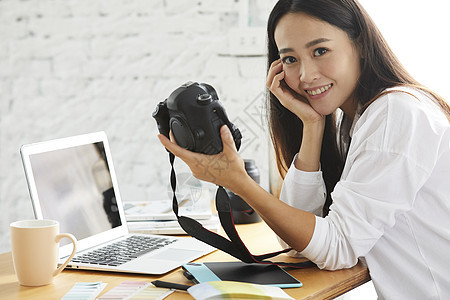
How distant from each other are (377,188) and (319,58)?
1.03 feet

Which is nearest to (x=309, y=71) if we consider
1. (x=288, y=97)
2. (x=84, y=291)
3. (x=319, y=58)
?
(x=319, y=58)

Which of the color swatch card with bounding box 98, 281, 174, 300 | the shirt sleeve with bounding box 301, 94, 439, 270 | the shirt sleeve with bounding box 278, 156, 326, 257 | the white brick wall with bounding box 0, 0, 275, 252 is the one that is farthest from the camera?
the white brick wall with bounding box 0, 0, 275, 252

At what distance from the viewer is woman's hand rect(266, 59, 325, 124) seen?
4.15 ft

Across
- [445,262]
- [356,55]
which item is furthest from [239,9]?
[445,262]

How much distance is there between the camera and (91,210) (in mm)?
1192

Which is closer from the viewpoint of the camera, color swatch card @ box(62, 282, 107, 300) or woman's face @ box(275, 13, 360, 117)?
color swatch card @ box(62, 282, 107, 300)

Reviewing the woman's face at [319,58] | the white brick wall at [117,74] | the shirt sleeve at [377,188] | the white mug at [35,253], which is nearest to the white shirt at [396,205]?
the shirt sleeve at [377,188]

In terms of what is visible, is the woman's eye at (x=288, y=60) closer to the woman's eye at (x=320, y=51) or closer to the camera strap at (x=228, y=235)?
the woman's eye at (x=320, y=51)

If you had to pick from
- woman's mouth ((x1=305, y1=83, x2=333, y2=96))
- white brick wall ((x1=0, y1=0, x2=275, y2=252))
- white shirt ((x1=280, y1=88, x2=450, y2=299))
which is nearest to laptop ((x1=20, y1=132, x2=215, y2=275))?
white shirt ((x1=280, y1=88, x2=450, y2=299))

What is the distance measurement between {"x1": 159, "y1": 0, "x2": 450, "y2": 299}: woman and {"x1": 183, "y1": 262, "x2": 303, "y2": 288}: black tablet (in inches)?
2.8

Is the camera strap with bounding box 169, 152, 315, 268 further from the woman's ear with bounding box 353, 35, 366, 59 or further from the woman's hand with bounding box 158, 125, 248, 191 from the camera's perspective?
the woman's ear with bounding box 353, 35, 366, 59

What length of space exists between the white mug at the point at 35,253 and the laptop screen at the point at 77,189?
0.12 m

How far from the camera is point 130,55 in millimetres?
1938

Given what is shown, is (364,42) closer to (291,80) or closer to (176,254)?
(291,80)
